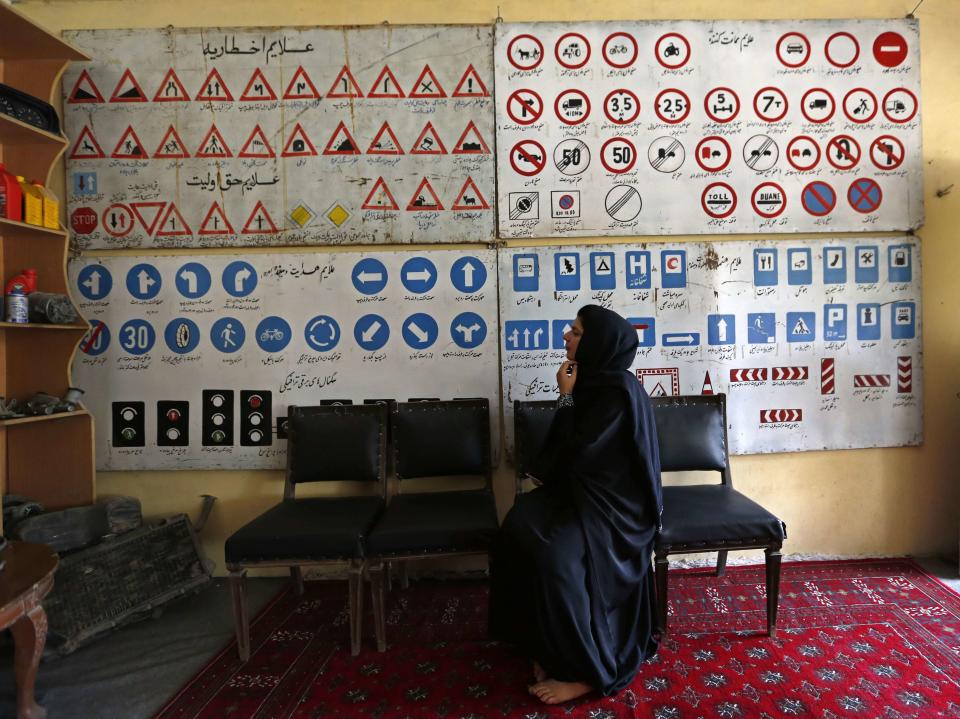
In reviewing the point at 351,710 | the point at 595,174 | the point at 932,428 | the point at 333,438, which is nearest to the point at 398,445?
the point at 333,438

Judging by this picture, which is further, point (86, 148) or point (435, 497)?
point (86, 148)

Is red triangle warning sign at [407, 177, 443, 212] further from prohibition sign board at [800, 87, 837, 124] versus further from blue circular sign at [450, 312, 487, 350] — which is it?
prohibition sign board at [800, 87, 837, 124]

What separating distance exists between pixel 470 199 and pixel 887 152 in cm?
253

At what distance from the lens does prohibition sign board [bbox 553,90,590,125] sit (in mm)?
2947

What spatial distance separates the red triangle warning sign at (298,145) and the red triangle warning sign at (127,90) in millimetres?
877

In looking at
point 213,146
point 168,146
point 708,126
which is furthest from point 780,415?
point 168,146

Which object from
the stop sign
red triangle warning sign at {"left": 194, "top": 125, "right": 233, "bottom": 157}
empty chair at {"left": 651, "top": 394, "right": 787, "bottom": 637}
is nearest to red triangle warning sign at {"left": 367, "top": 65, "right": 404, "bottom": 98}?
red triangle warning sign at {"left": 194, "top": 125, "right": 233, "bottom": 157}

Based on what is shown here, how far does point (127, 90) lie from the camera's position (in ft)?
9.56

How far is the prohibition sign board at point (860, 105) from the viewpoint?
298 centimetres

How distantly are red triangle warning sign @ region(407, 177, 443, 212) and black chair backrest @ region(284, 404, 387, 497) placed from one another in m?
1.21

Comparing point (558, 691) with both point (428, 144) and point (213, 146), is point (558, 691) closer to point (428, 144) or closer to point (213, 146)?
point (428, 144)

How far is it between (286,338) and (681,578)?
105 inches

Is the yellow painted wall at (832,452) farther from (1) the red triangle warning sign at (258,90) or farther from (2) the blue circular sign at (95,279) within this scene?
(2) the blue circular sign at (95,279)

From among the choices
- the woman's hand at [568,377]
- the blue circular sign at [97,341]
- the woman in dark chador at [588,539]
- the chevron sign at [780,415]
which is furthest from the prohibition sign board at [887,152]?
the blue circular sign at [97,341]
